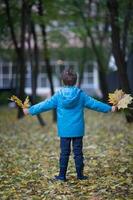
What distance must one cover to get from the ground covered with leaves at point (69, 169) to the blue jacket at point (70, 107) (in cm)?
92

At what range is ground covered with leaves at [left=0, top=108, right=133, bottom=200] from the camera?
8078 millimetres

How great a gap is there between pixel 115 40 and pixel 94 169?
6.81m

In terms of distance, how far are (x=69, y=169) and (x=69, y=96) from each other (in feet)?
6.18

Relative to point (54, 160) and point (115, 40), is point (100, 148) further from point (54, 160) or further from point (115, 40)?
point (115, 40)

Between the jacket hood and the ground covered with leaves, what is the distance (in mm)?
1325

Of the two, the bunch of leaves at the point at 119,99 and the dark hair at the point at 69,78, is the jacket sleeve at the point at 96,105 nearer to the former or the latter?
the bunch of leaves at the point at 119,99

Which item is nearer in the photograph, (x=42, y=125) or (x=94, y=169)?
(x=94, y=169)

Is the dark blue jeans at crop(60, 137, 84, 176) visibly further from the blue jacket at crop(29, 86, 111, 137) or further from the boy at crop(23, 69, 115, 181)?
the blue jacket at crop(29, 86, 111, 137)

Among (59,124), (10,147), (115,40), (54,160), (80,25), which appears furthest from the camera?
(80,25)

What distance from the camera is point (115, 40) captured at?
51.9 feet

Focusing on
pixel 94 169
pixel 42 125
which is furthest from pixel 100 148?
pixel 42 125

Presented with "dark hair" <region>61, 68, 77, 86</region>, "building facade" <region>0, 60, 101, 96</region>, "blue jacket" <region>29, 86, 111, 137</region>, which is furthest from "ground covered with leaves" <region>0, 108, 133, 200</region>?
"building facade" <region>0, 60, 101, 96</region>

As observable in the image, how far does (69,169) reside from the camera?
985 centimetres

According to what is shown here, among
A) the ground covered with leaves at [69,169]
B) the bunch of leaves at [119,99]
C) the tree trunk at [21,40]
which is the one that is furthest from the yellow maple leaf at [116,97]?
the tree trunk at [21,40]
